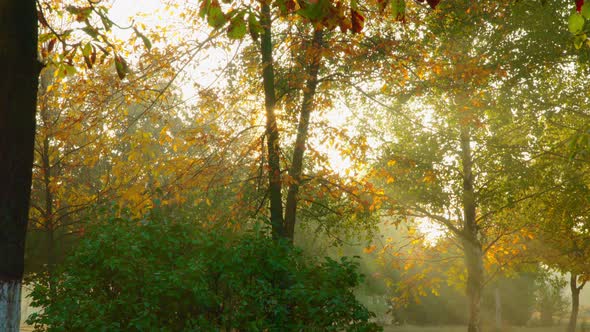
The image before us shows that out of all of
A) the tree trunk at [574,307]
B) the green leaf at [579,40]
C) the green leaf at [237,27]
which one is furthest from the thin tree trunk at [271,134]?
the tree trunk at [574,307]

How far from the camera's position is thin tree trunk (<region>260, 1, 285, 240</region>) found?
11.5m

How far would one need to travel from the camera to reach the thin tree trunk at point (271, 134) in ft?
37.9

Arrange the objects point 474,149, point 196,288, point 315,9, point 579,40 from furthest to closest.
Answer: point 474,149
point 196,288
point 579,40
point 315,9

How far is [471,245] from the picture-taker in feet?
70.5

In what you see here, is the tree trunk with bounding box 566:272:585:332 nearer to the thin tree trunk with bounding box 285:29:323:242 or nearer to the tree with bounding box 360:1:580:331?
the tree with bounding box 360:1:580:331

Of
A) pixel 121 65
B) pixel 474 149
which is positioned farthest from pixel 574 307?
pixel 121 65

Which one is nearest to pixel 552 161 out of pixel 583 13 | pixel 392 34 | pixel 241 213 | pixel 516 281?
pixel 392 34

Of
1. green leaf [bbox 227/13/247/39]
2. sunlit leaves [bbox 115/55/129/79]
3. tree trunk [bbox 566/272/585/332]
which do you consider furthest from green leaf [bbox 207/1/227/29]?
tree trunk [bbox 566/272/585/332]

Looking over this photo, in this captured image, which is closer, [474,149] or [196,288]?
[196,288]

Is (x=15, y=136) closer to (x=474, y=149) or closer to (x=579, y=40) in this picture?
(x=579, y=40)

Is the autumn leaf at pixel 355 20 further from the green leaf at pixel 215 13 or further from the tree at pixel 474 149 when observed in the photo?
the tree at pixel 474 149

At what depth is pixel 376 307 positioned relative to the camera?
54.8 meters

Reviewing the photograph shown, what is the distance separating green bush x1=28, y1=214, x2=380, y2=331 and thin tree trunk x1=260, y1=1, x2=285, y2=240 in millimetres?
2832

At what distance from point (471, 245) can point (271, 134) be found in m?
12.2
